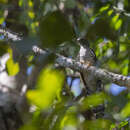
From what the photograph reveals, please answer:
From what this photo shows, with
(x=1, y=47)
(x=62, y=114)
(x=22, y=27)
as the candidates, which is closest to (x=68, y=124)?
(x=62, y=114)

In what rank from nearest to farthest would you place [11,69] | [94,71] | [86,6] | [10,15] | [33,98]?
1. [33,98]
2. [11,69]
3. [94,71]
4. [10,15]
5. [86,6]

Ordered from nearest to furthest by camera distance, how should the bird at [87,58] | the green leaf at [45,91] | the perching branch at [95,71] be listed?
1. the green leaf at [45,91]
2. the perching branch at [95,71]
3. the bird at [87,58]

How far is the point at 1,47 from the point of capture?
0.57m

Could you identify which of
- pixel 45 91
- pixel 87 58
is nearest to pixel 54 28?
pixel 45 91

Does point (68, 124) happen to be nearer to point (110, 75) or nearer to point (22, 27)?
point (110, 75)

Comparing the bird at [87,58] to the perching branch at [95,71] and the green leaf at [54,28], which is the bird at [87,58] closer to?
the perching branch at [95,71]

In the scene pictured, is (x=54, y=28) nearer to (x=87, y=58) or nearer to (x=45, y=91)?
(x=45, y=91)

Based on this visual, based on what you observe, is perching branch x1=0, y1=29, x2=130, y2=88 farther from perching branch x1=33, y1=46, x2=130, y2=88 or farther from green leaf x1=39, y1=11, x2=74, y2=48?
green leaf x1=39, y1=11, x2=74, y2=48

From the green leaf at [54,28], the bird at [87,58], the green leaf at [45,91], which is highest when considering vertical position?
the green leaf at [54,28]

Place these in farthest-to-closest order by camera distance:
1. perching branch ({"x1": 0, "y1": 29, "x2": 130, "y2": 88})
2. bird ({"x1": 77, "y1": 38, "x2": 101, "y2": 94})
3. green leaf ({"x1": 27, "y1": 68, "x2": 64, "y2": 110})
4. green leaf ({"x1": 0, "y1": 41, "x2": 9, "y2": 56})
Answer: bird ({"x1": 77, "y1": 38, "x2": 101, "y2": 94}), perching branch ({"x1": 0, "y1": 29, "x2": 130, "y2": 88}), green leaf ({"x1": 0, "y1": 41, "x2": 9, "y2": 56}), green leaf ({"x1": 27, "y1": 68, "x2": 64, "y2": 110})

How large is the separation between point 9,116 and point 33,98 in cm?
151

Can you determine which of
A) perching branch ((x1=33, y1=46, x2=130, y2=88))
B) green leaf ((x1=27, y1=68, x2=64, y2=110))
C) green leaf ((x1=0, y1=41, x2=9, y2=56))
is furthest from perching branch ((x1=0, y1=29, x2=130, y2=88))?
green leaf ((x1=27, y1=68, x2=64, y2=110))

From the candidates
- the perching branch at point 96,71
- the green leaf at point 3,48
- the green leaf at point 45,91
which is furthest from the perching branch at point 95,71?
the green leaf at point 45,91

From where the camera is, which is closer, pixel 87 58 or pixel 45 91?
pixel 45 91
